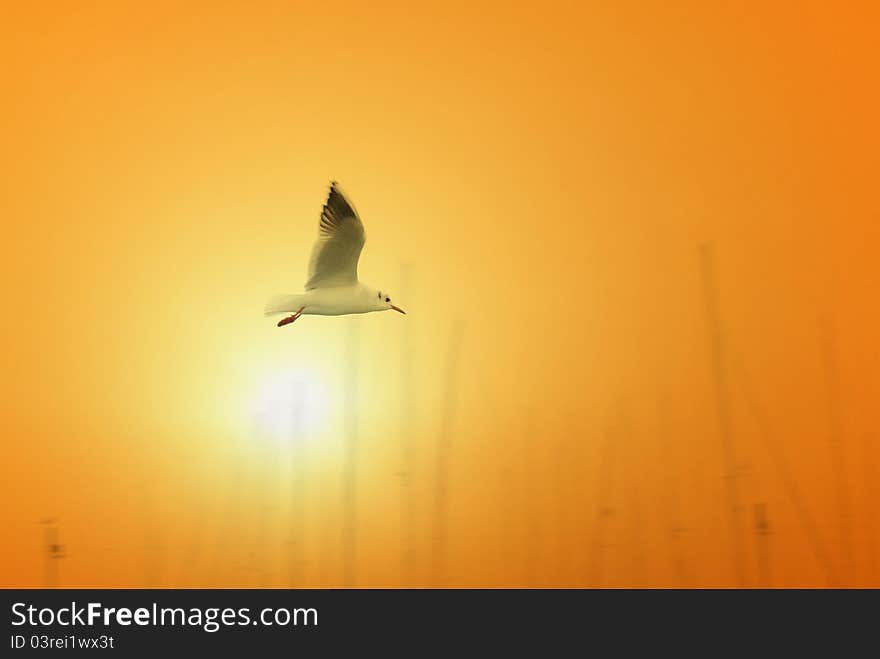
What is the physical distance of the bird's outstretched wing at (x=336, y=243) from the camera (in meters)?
15.6

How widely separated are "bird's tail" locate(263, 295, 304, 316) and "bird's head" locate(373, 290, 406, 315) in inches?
26.1

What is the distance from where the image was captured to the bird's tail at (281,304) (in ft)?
52.0

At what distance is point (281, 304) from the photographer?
15852 mm

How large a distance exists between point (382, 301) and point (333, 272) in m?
0.61

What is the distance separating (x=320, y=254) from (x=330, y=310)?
1.47ft

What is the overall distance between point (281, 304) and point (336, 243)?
0.65 meters

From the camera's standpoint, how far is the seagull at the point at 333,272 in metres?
15.7

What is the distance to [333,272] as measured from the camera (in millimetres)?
15867

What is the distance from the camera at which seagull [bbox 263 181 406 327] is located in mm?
15664

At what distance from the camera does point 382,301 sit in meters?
16.3

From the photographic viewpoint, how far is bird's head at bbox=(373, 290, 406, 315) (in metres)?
16.2
